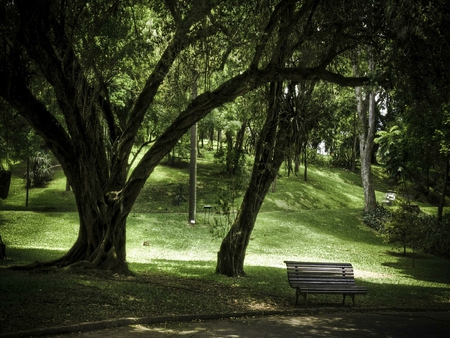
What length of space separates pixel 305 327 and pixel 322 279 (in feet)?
9.43

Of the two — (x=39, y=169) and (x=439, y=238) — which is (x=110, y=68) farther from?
(x=39, y=169)

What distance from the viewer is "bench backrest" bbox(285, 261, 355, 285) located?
39.1 ft

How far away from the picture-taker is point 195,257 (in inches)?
930

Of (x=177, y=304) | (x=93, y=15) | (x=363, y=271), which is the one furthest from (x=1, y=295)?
(x=363, y=271)

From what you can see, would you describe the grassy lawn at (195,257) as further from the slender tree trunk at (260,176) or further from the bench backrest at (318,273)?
Answer: the slender tree trunk at (260,176)

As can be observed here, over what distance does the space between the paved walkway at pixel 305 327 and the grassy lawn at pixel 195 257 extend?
62 centimetres

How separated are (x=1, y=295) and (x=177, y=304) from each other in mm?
3362

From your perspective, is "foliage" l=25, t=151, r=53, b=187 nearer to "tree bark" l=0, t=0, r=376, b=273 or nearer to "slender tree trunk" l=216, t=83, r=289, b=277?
"tree bark" l=0, t=0, r=376, b=273

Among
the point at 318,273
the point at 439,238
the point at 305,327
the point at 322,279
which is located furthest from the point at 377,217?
the point at 305,327

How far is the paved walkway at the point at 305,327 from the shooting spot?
27.6ft

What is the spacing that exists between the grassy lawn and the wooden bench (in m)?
0.52

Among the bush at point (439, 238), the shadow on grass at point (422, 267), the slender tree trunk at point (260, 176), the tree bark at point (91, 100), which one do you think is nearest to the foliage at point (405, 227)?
the shadow on grass at point (422, 267)

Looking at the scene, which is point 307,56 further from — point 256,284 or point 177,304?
point 177,304

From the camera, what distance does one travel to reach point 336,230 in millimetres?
33750
